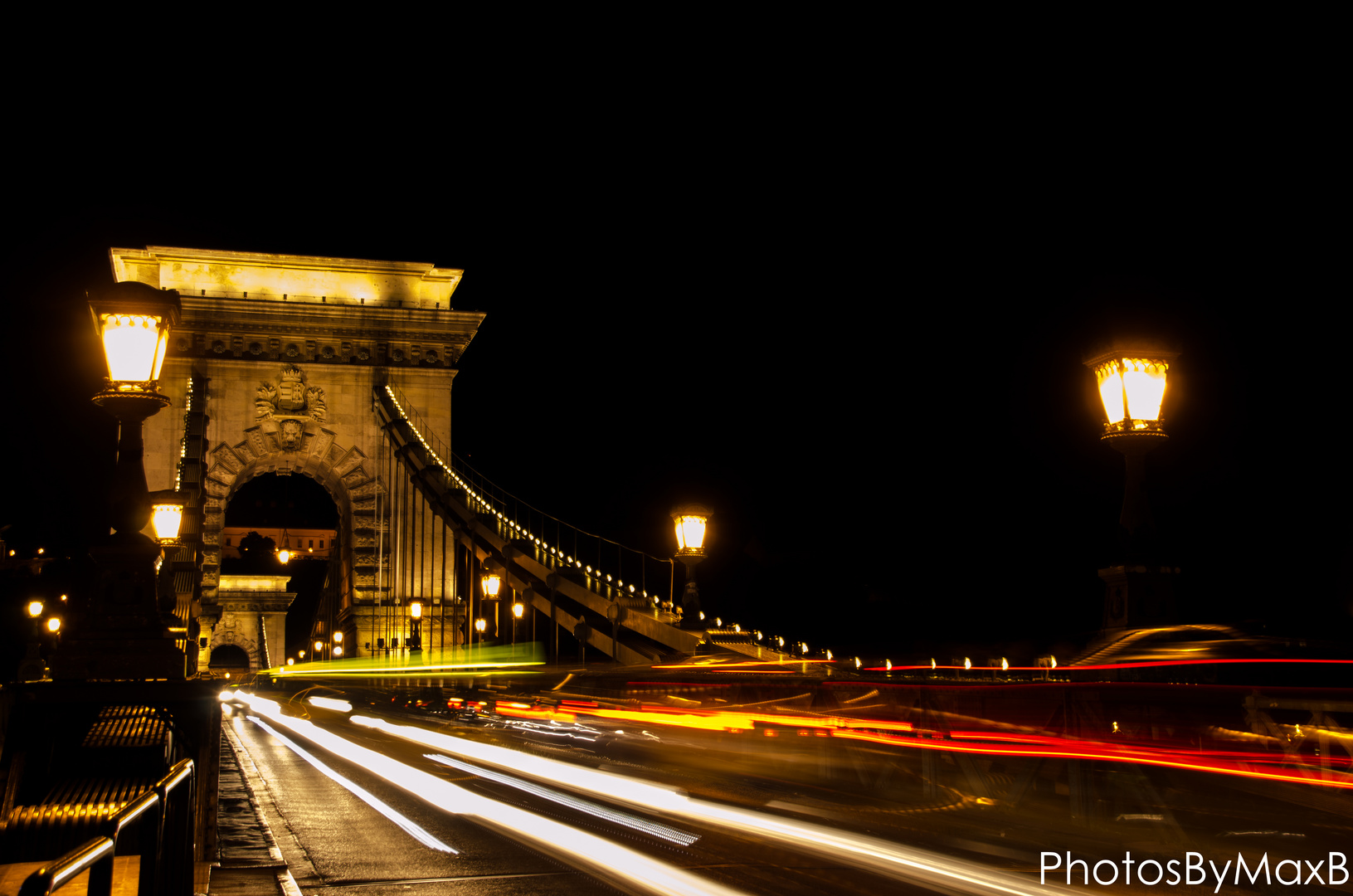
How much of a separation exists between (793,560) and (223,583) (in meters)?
61.3

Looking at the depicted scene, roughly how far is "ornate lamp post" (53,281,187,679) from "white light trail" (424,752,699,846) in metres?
3.59

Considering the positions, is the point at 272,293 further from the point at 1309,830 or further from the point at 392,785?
the point at 1309,830

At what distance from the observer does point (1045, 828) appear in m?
8.50

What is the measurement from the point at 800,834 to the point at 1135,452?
330 centimetres

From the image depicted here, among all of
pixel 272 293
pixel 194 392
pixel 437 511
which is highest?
pixel 272 293

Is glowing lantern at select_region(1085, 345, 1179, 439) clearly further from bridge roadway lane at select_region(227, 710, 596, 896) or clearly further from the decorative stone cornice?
the decorative stone cornice

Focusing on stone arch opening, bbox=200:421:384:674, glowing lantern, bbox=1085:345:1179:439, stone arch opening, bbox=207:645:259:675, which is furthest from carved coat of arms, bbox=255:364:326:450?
glowing lantern, bbox=1085:345:1179:439

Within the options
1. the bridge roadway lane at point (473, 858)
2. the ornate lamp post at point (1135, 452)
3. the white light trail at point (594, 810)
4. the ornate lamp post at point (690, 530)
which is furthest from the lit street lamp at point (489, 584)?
the ornate lamp post at point (1135, 452)

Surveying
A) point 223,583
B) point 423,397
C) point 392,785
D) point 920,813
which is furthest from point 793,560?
point 223,583

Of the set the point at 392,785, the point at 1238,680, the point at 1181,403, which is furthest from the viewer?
the point at 392,785

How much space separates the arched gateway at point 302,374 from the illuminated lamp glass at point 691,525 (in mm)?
28002

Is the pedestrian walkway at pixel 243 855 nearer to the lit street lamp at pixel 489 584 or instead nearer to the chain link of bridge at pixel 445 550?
the lit street lamp at pixel 489 584

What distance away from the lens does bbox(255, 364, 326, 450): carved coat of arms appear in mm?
43031

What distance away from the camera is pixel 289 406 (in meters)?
43.3
